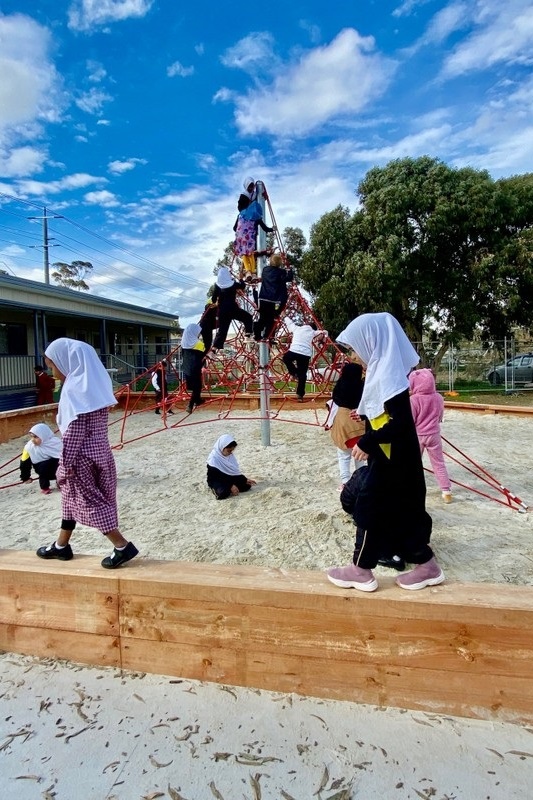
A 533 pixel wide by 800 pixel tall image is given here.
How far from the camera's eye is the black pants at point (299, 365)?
20.3ft

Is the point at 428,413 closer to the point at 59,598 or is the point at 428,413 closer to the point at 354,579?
the point at 354,579

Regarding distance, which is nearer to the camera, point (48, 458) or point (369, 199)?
point (48, 458)

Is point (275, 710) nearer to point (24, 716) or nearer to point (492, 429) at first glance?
point (24, 716)

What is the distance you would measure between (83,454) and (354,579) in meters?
1.52

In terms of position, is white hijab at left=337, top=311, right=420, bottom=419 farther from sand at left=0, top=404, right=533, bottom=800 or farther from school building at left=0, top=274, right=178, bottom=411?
school building at left=0, top=274, right=178, bottom=411

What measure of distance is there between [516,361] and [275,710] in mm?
18896

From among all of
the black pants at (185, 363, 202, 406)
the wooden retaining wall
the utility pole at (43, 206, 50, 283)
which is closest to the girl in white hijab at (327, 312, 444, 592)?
the wooden retaining wall

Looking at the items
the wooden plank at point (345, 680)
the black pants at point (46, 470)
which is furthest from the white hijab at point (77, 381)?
the black pants at point (46, 470)

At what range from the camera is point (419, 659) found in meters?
1.90

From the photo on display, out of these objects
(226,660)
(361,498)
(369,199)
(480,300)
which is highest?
(369,199)

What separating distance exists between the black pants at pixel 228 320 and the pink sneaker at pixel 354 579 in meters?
4.41

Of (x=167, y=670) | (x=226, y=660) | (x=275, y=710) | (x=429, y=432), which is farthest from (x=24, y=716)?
(x=429, y=432)

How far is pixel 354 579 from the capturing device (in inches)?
80.4

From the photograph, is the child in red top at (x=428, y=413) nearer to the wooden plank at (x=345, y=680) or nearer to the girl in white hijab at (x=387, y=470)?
the girl in white hijab at (x=387, y=470)
